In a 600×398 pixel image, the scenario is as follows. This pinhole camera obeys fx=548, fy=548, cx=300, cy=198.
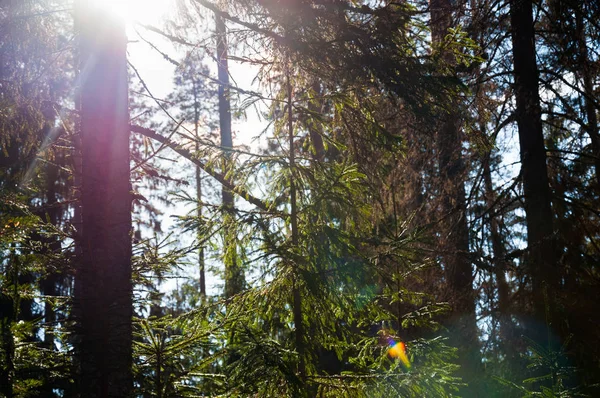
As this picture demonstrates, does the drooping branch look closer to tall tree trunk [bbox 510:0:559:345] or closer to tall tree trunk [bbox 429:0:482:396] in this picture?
tall tree trunk [bbox 429:0:482:396]

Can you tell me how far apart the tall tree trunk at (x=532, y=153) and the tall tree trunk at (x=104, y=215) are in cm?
506

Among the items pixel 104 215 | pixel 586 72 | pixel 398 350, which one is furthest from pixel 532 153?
pixel 104 215

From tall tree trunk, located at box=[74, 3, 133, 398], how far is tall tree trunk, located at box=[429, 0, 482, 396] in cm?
420

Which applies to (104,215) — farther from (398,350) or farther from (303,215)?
(398,350)

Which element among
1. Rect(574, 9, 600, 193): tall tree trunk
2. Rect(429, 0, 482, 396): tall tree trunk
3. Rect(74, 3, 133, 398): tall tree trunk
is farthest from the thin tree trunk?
Rect(574, 9, 600, 193): tall tree trunk

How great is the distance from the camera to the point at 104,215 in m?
4.25

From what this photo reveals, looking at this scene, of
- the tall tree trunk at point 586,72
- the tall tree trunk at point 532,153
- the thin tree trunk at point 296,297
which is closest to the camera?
the thin tree trunk at point 296,297

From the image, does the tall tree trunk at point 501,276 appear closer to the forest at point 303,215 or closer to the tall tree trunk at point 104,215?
the forest at point 303,215

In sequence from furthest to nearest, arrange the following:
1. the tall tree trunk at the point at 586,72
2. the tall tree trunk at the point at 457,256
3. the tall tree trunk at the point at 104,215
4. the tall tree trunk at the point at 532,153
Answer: the tall tree trunk at the point at 457,256 < the tall tree trunk at the point at 532,153 < the tall tree trunk at the point at 586,72 < the tall tree trunk at the point at 104,215

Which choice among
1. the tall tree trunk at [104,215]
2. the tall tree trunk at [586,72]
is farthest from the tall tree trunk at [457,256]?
the tall tree trunk at [104,215]

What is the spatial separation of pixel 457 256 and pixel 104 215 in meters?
4.76

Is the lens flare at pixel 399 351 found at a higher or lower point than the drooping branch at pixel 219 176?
lower

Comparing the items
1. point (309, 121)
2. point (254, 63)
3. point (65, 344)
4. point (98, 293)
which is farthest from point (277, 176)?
point (65, 344)

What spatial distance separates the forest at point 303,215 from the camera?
386 centimetres
